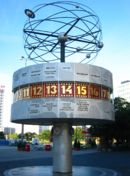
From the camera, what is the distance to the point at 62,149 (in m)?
22.7

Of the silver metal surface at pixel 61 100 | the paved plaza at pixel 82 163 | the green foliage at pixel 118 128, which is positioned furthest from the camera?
the green foliage at pixel 118 128

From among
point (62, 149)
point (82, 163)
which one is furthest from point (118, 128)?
point (62, 149)

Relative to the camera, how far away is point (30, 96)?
2267 cm

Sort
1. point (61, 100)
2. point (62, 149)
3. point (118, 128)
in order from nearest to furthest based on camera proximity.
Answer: point (61, 100) < point (62, 149) < point (118, 128)

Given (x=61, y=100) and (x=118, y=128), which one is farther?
(x=118, y=128)

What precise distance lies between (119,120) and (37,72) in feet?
153

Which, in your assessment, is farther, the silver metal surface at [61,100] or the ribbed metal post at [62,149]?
the ribbed metal post at [62,149]

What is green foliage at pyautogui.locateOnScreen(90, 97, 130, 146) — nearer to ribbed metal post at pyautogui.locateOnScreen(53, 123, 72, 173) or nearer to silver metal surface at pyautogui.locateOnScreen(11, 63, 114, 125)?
ribbed metal post at pyautogui.locateOnScreen(53, 123, 72, 173)

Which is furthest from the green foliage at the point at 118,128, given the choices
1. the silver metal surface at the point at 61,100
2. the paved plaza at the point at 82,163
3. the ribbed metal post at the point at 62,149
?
the silver metal surface at the point at 61,100

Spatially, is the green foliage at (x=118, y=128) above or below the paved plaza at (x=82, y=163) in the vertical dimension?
above

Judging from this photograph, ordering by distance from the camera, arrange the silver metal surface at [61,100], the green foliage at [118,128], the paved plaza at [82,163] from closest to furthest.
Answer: the silver metal surface at [61,100] < the paved plaza at [82,163] < the green foliage at [118,128]

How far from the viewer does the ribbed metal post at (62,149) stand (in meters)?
22.6

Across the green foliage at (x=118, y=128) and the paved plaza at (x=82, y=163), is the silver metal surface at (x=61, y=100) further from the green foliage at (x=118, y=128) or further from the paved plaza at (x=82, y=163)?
the green foliage at (x=118, y=128)

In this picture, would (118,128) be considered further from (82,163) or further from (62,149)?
(62,149)
